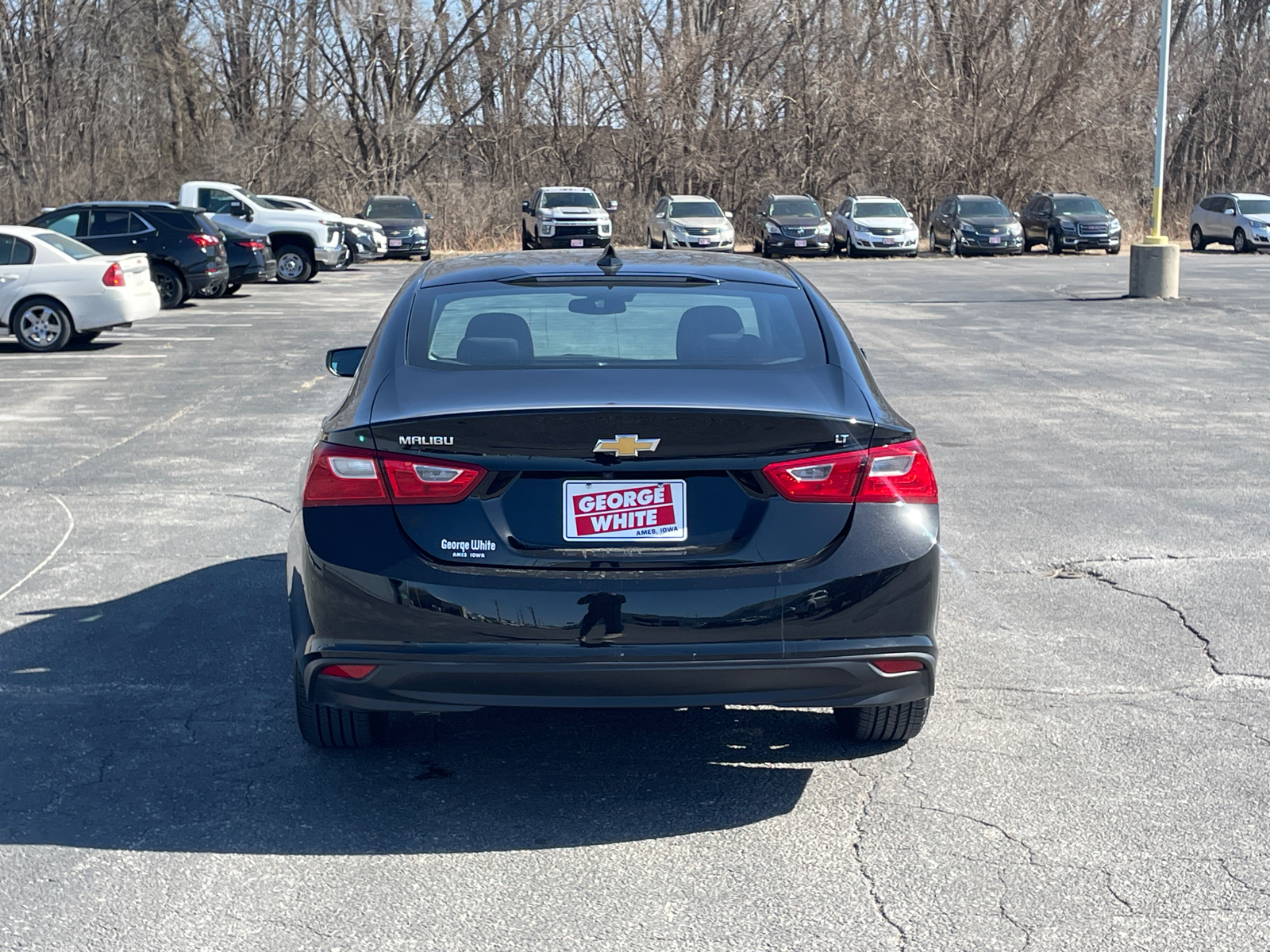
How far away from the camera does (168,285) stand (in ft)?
78.8

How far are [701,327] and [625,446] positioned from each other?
1.04m

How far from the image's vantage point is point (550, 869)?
395 centimetres

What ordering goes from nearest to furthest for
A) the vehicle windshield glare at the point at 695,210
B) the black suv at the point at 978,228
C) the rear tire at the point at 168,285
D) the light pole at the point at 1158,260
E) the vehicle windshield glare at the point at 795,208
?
the light pole at the point at 1158,260
the rear tire at the point at 168,285
the vehicle windshield glare at the point at 695,210
the black suv at the point at 978,228
the vehicle windshield glare at the point at 795,208

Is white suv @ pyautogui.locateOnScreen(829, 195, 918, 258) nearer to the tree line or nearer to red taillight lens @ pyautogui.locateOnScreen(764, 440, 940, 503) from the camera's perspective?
the tree line

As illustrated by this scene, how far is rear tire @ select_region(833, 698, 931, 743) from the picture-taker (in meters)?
4.70

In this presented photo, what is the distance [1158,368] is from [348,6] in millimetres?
40519

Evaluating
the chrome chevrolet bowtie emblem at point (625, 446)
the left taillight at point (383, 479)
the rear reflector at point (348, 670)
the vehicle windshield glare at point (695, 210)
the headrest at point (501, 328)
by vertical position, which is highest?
the headrest at point (501, 328)

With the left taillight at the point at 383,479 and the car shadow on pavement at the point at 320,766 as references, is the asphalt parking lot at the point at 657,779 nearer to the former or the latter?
the car shadow on pavement at the point at 320,766

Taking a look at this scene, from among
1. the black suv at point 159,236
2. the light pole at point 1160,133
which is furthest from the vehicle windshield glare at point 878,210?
the black suv at point 159,236

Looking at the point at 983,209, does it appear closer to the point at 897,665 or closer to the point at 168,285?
the point at 168,285

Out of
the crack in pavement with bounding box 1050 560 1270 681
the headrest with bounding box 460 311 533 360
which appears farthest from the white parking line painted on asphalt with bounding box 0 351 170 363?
the headrest with bounding box 460 311 533 360

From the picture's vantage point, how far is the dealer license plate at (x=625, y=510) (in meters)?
4.05

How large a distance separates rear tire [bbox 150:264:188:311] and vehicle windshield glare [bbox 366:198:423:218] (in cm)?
1470

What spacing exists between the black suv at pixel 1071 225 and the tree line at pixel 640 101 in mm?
7811
